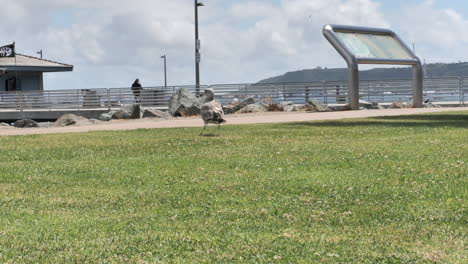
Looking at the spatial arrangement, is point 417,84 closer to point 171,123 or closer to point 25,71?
point 171,123

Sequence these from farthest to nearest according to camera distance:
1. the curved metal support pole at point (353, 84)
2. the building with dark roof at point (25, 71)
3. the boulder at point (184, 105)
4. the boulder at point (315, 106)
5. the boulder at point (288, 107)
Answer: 1. the building with dark roof at point (25, 71)
2. the boulder at point (288, 107)
3. the boulder at point (315, 106)
4. the boulder at point (184, 105)
5. the curved metal support pole at point (353, 84)

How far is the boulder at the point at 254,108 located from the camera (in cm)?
3478

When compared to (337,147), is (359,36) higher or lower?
higher

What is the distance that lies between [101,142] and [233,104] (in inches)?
778

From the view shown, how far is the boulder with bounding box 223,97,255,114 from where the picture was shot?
35531 millimetres

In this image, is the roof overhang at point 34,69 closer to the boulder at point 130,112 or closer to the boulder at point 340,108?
the boulder at point 130,112

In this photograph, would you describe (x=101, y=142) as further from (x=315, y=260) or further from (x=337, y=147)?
(x=315, y=260)

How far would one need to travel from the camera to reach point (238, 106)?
35.9 m

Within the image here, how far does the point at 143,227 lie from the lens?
274 inches

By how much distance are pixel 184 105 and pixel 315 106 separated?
20.7 ft

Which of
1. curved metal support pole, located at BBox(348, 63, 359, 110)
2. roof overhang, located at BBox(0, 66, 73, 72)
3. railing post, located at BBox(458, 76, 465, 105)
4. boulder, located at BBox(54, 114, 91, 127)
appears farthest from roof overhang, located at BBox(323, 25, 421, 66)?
roof overhang, located at BBox(0, 66, 73, 72)

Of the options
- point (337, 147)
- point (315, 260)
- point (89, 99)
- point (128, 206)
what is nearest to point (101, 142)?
point (337, 147)

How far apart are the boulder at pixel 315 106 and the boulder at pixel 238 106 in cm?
272

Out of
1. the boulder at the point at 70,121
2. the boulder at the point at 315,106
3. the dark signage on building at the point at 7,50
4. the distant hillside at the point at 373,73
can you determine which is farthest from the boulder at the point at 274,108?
the distant hillside at the point at 373,73
